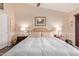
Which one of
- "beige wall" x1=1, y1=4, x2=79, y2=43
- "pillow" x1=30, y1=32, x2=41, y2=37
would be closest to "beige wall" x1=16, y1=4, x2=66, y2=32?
"beige wall" x1=1, y1=4, x2=79, y2=43

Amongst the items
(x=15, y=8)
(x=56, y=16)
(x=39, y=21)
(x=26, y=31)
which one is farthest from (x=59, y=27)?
(x=15, y=8)

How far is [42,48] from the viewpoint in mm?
2012

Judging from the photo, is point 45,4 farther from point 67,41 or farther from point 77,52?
point 77,52

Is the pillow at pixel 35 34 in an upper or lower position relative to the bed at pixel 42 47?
upper

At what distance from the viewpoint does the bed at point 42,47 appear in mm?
1965

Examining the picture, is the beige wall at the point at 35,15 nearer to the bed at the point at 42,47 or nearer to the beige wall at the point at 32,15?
the beige wall at the point at 32,15

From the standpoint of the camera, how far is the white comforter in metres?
1.96

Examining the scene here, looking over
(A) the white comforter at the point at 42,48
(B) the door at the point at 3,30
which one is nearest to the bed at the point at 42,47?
(A) the white comforter at the point at 42,48

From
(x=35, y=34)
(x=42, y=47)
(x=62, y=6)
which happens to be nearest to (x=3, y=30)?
(x=35, y=34)

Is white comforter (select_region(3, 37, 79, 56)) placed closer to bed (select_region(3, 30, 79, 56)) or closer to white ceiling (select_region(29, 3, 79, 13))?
bed (select_region(3, 30, 79, 56))

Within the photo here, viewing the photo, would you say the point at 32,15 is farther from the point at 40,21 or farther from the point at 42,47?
the point at 42,47

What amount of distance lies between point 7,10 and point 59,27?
2.37ft

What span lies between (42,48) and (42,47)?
17 millimetres

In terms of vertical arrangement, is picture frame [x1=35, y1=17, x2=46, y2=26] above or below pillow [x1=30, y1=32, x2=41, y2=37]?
above
